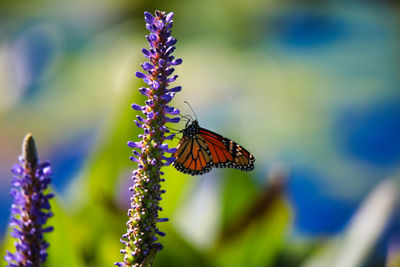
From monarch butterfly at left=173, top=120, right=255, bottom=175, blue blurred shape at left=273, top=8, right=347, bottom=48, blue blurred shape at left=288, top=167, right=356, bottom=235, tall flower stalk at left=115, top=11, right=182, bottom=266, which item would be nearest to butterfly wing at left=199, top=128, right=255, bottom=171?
monarch butterfly at left=173, top=120, right=255, bottom=175

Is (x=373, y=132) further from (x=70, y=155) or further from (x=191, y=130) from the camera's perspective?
(x=191, y=130)

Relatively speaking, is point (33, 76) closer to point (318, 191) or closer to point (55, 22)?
point (55, 22)

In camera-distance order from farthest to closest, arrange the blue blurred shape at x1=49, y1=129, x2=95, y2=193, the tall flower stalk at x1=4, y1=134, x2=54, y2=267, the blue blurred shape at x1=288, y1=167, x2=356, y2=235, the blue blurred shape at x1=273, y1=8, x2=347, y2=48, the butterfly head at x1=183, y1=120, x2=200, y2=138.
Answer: the blue blurred shape at x1=273, y1=8, x2=347, y2=48, the blue blurred shape at x1=49, y1=129, x2=95, y2=193, the blue blurred shape at x1=288, y1=167, x2=356, y2=235, the butterfly head at x1=183, y1=120, x2=200, y2=138, the tall flower stalk at x1=4, y1=134, x2=54, y2=267

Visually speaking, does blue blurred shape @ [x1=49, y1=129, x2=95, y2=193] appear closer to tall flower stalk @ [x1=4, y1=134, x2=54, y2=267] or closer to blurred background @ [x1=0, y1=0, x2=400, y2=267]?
blurred background @ [x1=0, y1=0, x2=400, y2=267]

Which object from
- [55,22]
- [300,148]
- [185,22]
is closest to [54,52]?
[55,22]

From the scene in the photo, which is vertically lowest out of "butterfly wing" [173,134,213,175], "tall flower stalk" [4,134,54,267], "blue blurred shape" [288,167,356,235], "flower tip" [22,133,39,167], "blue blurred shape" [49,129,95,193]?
"tall flower stalk" [4,134,54,267]

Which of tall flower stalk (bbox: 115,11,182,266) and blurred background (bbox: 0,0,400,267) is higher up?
blurred background (bbox: 0,0,400,267)
